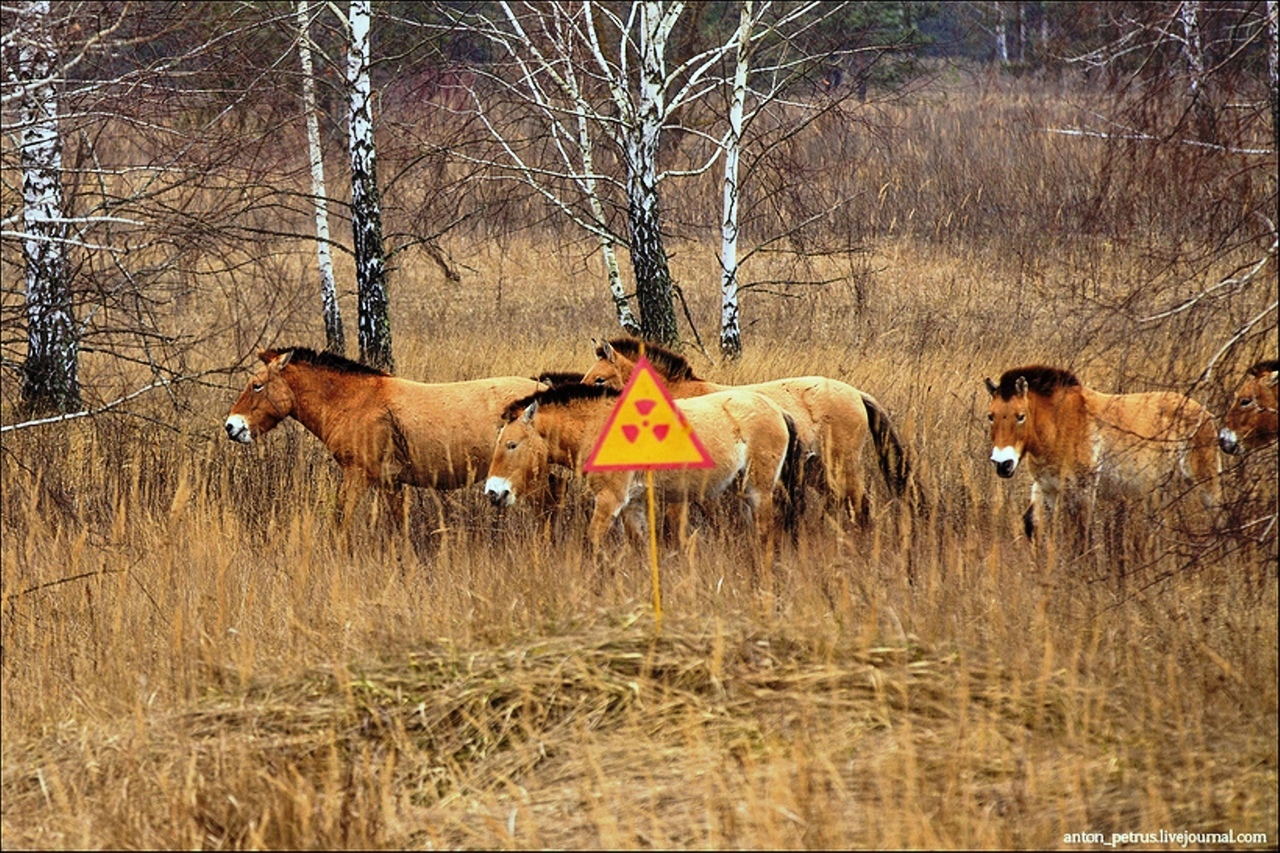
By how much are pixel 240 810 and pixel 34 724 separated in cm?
190

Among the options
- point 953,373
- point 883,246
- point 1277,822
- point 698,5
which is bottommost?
point 1277,822

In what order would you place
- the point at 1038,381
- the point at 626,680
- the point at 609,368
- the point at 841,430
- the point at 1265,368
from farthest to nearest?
the point at 609,368 < the point at 841,430 < the point at 1038,381 < the point at 1265,368 < the point at 626,680

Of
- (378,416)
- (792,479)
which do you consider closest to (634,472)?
(792,479)

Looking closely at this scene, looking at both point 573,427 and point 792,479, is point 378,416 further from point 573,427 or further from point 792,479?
point 792,479

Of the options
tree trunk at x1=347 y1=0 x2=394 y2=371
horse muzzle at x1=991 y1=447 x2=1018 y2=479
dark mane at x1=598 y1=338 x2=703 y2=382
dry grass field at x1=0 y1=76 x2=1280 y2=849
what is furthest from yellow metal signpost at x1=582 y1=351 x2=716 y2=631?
tree trunk at x1=347 y1=0 x2=394 y2=371

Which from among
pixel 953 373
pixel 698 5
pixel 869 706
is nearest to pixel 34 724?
pixel 869 706

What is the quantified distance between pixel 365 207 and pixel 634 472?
20.8 ft

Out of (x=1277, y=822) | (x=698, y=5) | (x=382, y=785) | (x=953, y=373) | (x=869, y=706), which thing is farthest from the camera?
(x=698, y=5)

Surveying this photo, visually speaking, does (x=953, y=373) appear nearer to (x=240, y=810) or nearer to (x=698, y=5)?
(x=698, y=5)

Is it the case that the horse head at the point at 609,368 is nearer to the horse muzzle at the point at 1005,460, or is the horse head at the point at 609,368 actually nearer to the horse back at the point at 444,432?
the horse back at the point at 444,432

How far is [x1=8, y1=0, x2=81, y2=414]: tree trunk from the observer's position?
7309mm

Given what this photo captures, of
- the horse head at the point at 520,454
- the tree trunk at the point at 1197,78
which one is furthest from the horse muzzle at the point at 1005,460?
the horse head at the point at 520,454

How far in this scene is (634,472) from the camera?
9.63 meters

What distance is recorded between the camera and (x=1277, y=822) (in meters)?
4.86
